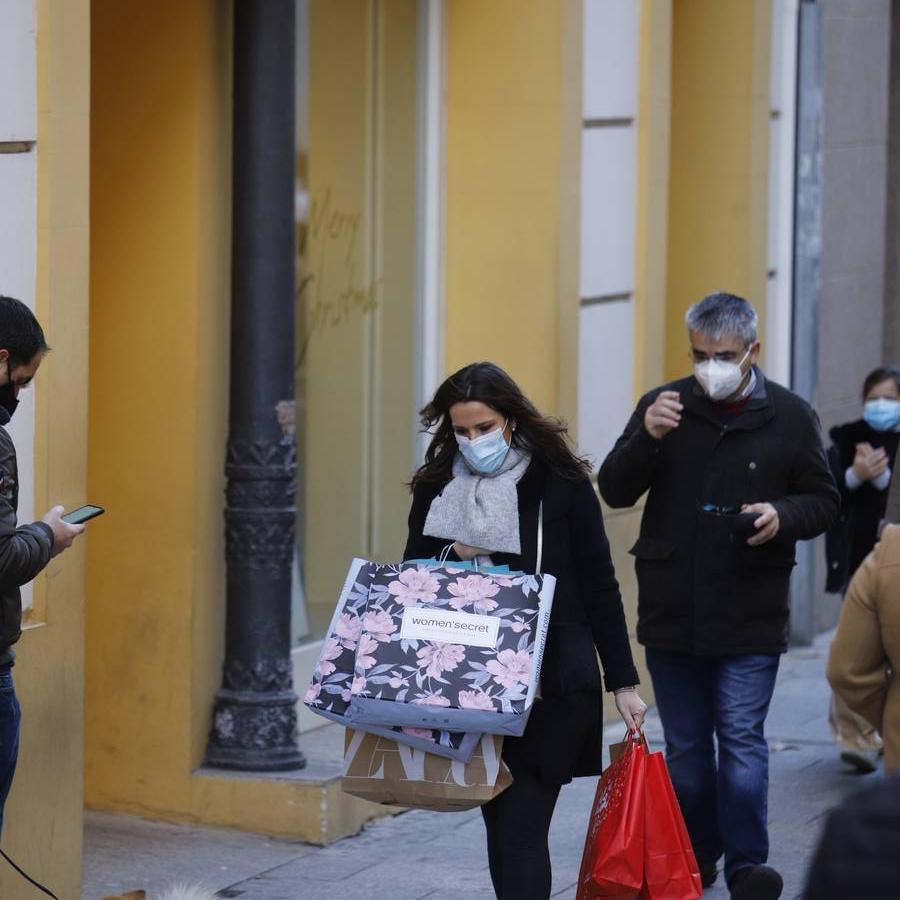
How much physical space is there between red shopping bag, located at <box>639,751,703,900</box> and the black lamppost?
2108mm

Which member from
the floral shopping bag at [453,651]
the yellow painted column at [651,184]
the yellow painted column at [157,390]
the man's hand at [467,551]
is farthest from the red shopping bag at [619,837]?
the yellow painted column at [651,184]

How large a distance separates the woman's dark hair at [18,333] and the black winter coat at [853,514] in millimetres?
4516

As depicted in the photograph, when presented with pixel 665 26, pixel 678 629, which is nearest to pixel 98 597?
pixel 678 629

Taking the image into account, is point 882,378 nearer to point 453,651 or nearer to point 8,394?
point 453,651

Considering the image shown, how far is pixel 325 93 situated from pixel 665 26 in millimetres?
2242

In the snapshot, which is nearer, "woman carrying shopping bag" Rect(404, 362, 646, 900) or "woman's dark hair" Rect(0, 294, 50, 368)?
"woman's dark hair" Rect(0, 294, 50, 368)

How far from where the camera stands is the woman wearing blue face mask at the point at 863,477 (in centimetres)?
805

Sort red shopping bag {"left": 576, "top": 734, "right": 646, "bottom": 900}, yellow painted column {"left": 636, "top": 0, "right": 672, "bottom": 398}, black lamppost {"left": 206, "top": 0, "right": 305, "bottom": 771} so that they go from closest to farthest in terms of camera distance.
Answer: red shopping bag {"left": 576, "top": 734, "right": 646, "bottom": 900}
black lamppost {"left": 206, "top": 0, "right": 305, "bottom": 771}
yellow painted column {"left": 636, "top": 0, "right": 672, "bottom": 398}

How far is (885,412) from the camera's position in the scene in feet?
26.6

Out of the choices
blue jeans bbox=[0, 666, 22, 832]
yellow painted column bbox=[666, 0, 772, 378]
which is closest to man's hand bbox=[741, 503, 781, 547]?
blue jeans bbox=[0, 666, 22, 832]

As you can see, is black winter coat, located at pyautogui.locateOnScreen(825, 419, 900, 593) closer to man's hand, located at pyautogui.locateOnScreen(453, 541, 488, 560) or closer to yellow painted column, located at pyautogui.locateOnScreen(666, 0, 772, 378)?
yellow painted column, located at pyautogui.locateOnScreen(666, 0, 772, 378)

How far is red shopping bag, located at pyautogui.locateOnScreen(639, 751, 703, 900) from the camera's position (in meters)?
4.96

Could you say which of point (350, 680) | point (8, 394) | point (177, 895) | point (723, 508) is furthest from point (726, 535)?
point (8, 394)

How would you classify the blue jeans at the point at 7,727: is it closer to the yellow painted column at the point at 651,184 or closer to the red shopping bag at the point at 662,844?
the red shopping bag at the point at 662,844
